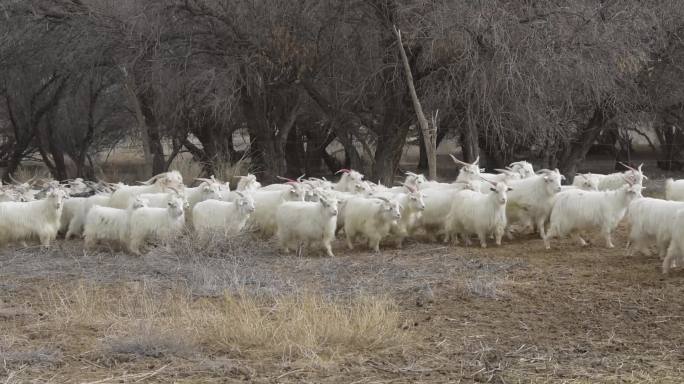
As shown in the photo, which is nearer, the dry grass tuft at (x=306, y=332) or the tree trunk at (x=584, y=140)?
the dry grass tuft at (x=306, y=332)

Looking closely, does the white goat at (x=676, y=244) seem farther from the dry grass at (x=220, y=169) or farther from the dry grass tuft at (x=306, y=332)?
the dry grass at (x=220, y=169)

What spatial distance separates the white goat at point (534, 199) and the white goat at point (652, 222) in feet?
5.83

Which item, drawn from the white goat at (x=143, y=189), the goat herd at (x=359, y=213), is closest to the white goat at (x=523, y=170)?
the goat herd at (x=359, y=213)

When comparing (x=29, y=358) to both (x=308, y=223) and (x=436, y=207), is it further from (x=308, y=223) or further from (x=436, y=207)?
(x=436, y=207)

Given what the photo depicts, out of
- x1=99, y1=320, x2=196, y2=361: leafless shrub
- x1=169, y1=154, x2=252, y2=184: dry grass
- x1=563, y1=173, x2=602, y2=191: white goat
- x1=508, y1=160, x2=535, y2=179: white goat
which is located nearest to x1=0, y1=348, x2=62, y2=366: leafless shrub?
x1=99, y1=320, x2=196, y2=361: leafless shrub

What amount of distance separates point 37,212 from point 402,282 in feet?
19.6

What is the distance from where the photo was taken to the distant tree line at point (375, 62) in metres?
→ 15.6

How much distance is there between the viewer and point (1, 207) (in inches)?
490

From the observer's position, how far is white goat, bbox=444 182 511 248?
39.8 ft

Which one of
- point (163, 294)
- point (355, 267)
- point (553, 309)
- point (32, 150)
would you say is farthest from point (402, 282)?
point (32, 150)

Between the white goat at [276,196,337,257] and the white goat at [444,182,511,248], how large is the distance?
6.24 ft

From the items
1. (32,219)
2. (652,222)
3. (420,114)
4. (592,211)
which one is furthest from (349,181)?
(652,222)

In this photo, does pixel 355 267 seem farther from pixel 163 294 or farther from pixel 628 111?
pixel 628 111

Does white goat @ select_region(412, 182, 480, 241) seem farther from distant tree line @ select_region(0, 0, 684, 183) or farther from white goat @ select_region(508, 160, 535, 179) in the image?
distant tree line @ select_region(0, 0, 684, 183)
